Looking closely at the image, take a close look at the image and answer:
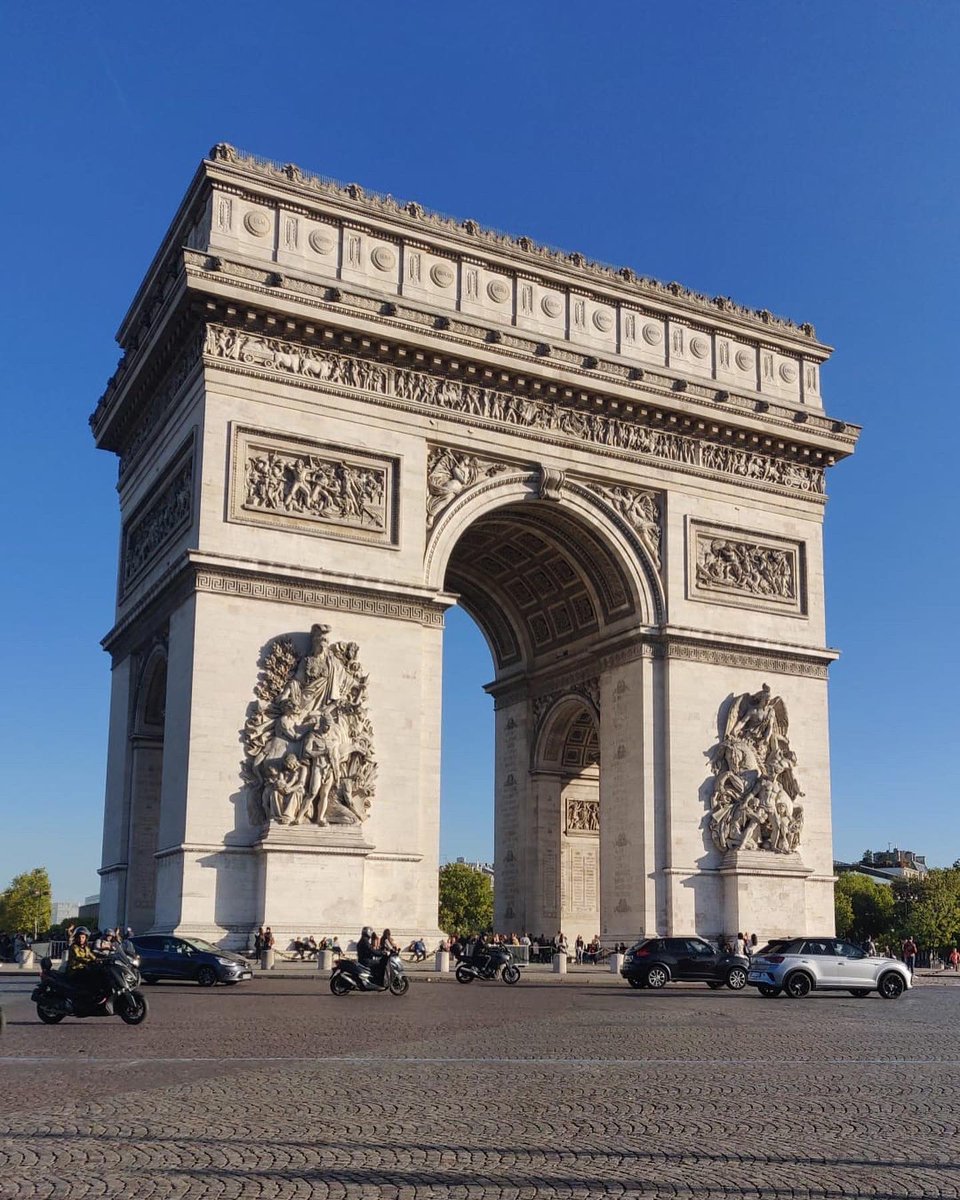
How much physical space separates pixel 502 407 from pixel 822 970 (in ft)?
52.9

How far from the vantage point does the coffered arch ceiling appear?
121 ft

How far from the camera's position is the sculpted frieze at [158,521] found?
107 feet

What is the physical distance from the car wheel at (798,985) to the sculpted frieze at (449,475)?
45.5ft

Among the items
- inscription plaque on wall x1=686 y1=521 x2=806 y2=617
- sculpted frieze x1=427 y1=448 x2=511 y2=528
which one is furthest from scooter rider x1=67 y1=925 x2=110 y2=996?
inscription plaque on wall x1=686 y1=521 x2=806 y2=617

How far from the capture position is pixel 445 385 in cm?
3434

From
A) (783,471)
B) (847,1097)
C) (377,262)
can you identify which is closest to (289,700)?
(377,262)

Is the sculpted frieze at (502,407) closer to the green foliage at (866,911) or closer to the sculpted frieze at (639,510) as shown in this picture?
the sculpted frieze at (639,510)

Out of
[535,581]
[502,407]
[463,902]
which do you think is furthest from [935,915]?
[502,407]

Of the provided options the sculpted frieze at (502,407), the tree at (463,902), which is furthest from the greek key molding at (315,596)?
the tree at (463,902)

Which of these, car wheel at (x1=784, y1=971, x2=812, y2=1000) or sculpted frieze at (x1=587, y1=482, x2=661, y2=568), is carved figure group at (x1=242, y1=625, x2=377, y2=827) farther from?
car wheel at (x1=784, y1=971, x2=812, y2=1000)

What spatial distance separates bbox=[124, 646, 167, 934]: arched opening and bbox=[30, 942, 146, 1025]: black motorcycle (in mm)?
17190

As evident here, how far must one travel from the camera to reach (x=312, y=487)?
105ft

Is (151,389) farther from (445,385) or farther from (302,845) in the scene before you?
(302,845)

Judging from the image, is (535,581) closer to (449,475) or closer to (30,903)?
(449,475)
